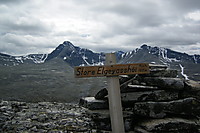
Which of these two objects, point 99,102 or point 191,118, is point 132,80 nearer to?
point 99,102

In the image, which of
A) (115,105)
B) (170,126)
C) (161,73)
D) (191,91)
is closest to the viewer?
(115,105)

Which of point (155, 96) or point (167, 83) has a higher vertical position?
point (167, 83)

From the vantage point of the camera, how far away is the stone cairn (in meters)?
11.9

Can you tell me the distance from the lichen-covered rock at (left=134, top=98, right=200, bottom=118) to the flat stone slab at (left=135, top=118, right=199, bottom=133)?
0.50m

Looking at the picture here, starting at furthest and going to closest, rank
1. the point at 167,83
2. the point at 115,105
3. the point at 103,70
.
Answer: the point at 167,83, the point at 115,105, the point at 103,70

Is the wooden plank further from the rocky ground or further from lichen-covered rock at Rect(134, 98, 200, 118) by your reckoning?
the rocky ground

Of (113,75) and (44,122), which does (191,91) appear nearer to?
(113,75)

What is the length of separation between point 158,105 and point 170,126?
5.03ft

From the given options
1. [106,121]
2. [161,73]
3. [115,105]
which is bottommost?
[106,121]

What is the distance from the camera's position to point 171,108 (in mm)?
12391

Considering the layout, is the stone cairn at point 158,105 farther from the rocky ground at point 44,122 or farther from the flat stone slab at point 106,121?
the rocky ground at point 44,122

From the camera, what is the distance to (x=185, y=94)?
43.4 ft

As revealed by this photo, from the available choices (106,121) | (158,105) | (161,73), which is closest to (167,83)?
(161,73)

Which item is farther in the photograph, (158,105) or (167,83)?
(167,83)
